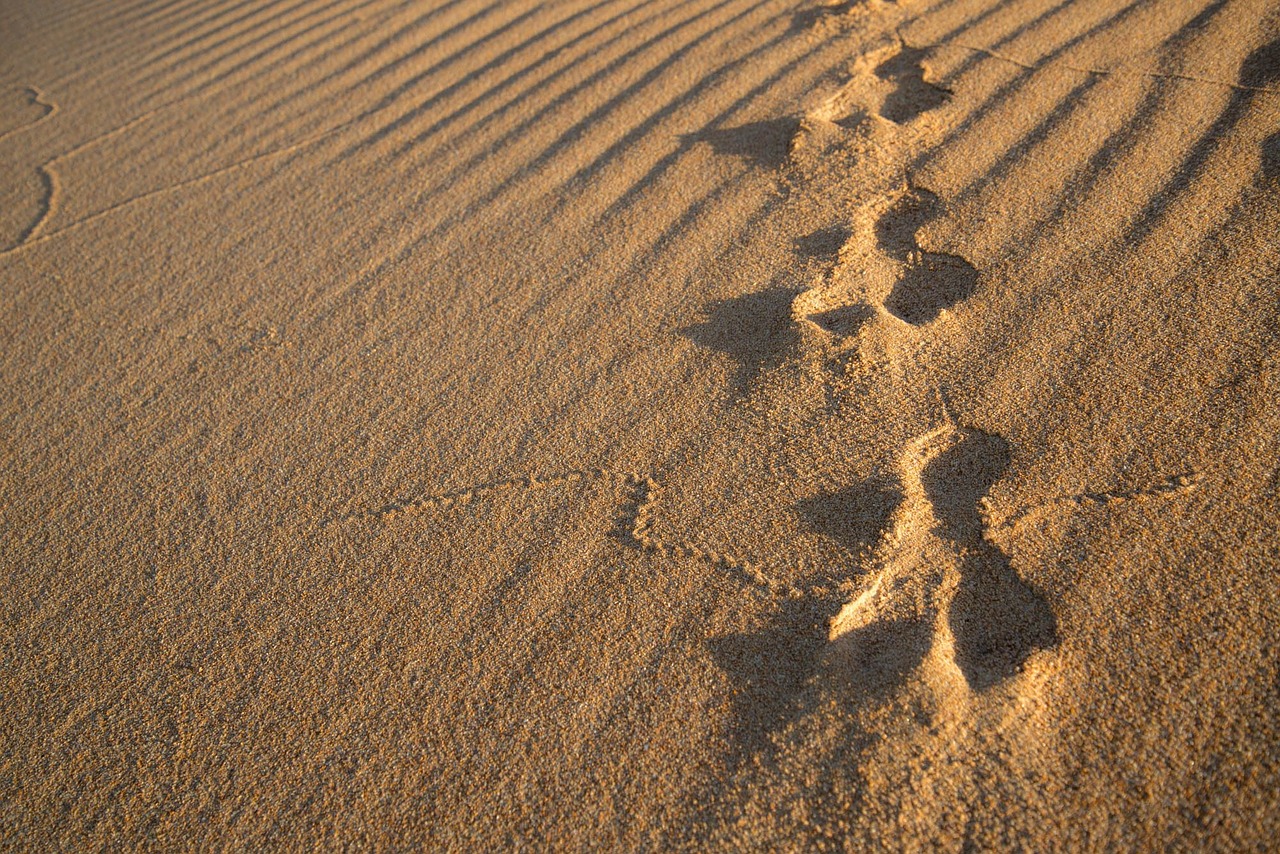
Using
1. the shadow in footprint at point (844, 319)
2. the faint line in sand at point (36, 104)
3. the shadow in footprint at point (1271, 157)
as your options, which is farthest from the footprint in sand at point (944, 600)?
the faint line in sand at point (36, 104)

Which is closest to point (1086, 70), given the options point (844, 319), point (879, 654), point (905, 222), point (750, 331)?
Result: point (905, 222)

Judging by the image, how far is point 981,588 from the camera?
1.04 metres

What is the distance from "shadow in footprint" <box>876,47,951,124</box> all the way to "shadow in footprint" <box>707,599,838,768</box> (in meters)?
1.34

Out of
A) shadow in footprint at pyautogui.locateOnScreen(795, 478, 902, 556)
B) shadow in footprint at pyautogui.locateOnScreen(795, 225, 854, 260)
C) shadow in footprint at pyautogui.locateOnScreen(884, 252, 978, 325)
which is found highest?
shadow in footprint at pyautogui.locateOnScreen(795, 225, 854, 260)

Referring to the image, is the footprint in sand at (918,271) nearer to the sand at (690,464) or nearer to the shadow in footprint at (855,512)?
the sand at (690,464)

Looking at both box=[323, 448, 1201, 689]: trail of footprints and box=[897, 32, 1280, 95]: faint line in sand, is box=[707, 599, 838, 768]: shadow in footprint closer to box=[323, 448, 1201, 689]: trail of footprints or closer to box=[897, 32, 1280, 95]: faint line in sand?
box=[323, 448, 1201, 689]: trail of footprints

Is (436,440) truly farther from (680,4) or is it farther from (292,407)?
(680,4)

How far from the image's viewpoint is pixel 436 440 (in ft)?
4.62

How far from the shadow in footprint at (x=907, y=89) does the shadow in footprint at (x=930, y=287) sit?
0.55 metres

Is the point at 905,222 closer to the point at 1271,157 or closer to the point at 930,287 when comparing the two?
the point at 930,287

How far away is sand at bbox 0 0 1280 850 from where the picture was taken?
94 centimetres

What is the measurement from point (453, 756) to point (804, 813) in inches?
16.6

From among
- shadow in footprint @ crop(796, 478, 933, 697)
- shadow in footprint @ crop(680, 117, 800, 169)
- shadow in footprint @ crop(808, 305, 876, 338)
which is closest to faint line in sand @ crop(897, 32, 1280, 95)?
shadow in footprint @ crop(680, 117, 800, 169)

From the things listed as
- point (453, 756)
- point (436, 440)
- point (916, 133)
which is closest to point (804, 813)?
point (453, 756)
